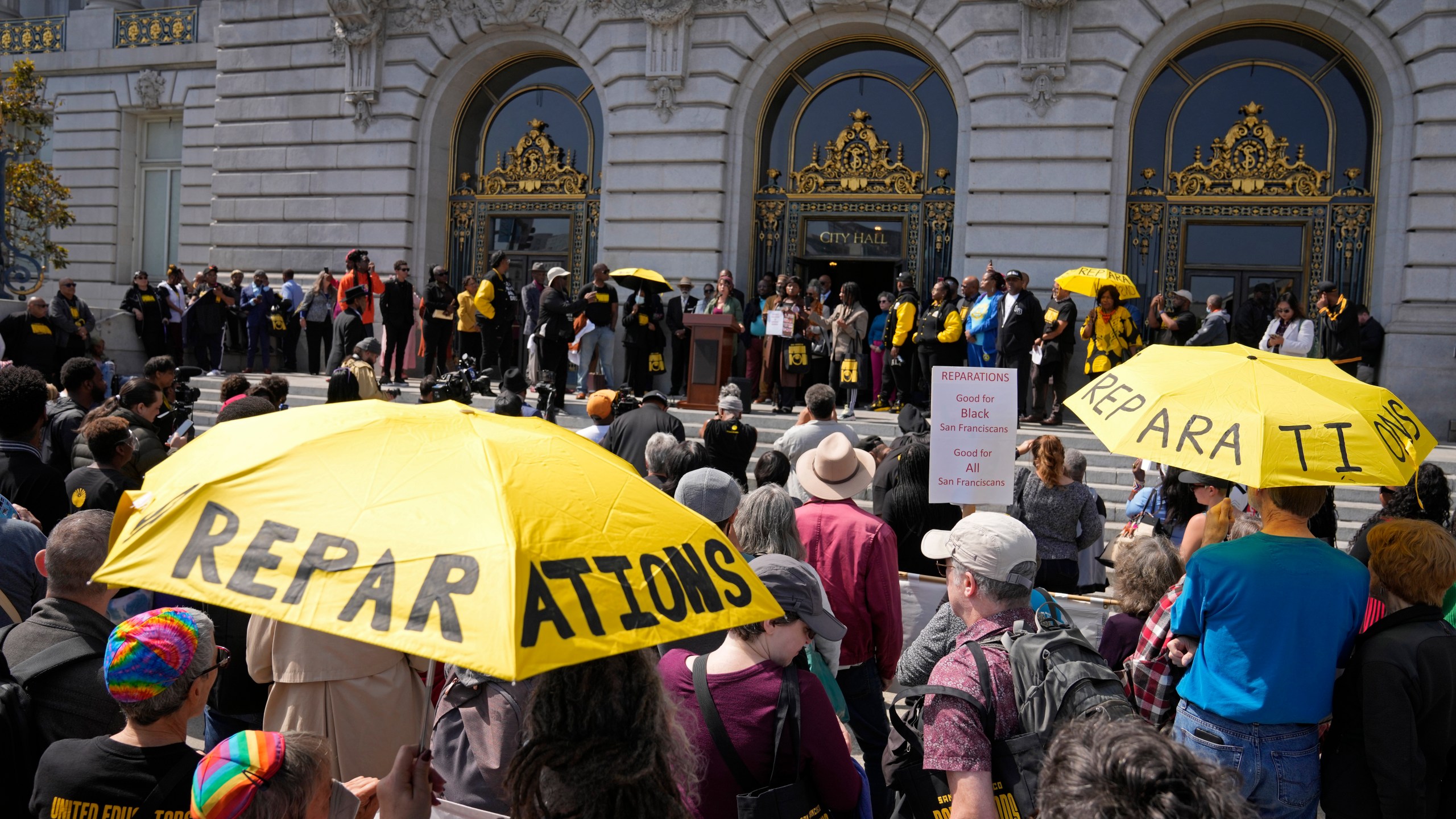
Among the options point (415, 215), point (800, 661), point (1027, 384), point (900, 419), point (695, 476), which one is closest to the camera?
point (800, 661)

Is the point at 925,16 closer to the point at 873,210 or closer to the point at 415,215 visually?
the point at 873,210

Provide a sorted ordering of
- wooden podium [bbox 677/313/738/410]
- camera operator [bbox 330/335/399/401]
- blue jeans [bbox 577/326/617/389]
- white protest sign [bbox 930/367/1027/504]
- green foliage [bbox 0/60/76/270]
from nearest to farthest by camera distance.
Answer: white protest sign [bbox 930/367/1027/504]
camera operator [bbox 330/335/399/401]
wooden podium [bbox 677/313/738/410]
blue jeans [bbox 577/326/617/389]
green foliage [bbox 0/60/76/270]

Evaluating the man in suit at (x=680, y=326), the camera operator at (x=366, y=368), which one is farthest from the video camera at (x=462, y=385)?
the man in suit at (x=680, y=326)

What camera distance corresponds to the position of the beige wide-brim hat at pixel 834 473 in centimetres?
574

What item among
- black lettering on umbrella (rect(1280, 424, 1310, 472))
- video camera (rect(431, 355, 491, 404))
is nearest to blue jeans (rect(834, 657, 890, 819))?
black lettering on umbrella (rect(1280, 424, 1310, 472))

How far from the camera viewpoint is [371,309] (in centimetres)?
1814

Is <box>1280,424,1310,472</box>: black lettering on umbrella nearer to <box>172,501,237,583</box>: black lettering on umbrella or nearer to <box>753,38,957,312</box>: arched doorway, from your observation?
<box>172,501,237,583</box>: black lettering on umbrella

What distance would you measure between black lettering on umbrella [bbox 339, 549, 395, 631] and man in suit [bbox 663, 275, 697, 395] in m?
14.3

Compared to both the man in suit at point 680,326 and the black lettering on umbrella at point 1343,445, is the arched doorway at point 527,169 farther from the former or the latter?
the black lettering on umbrella at point 1343,445

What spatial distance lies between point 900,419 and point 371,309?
11.0 metres

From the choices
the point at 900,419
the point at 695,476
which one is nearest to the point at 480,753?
the point at 695,476

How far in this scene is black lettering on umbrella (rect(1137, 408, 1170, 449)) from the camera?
461cm

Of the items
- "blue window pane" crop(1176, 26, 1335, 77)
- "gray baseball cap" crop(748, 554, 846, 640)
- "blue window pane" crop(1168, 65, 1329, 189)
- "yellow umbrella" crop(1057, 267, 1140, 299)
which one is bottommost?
"gray baseball cap" crop(748, 554, 846, 640)

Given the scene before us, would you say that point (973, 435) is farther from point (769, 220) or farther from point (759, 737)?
point (769, 220)
